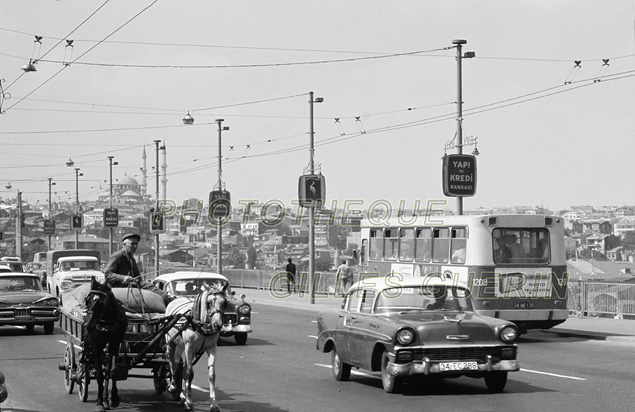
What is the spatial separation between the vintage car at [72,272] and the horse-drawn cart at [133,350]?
21.9 meters

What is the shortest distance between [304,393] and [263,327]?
14.4 metres

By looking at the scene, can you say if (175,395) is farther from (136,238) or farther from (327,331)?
(327,331)

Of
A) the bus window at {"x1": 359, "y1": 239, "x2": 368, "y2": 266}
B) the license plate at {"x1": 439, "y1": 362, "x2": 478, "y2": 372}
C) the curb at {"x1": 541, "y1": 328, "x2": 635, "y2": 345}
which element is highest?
the bus window at {"x1": 359, "y1": 239, "x2": 368, "y2": 266}

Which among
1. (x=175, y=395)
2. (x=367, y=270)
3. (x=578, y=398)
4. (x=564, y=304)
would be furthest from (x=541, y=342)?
(x=175, y=395)

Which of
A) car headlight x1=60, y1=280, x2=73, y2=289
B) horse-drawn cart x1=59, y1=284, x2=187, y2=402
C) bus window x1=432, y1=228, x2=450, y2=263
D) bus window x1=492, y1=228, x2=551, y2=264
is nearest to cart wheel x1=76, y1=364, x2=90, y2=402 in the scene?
horse-drawn cart x1=59, y1=284, x2=187, y2=402

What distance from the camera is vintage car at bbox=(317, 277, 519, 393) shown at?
13445 mm

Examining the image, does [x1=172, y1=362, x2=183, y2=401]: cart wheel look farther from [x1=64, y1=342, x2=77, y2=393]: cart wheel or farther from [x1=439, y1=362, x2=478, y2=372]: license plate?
[x1=439, y1=362, x2=478, y2=372]: license plate

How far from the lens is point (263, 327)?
93.7ft

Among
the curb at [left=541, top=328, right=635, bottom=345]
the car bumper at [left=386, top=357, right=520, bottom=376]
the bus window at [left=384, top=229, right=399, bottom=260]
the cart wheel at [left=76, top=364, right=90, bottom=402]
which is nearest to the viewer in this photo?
the cart wheel at [left=76, top=364, right=90, bottom=402]

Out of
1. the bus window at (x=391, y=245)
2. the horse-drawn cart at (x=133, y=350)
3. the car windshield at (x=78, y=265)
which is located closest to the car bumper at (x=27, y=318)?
the bus window at (x=391, y=245)

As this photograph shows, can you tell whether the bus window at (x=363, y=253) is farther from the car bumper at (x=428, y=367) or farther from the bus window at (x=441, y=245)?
the car bumper at (x=428, y=367)

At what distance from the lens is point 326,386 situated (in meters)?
15.0

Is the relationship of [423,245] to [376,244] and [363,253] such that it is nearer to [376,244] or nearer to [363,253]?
[376,244]

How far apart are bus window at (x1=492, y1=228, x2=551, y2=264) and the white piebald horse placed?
528 inches
